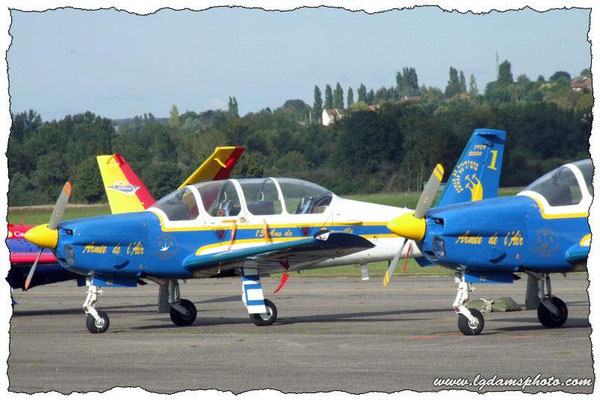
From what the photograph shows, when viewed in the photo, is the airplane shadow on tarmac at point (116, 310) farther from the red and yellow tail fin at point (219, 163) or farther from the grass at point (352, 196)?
the grass at point (352, 196)

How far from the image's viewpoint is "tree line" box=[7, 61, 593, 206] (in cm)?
4091

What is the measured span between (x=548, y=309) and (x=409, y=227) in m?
2.40

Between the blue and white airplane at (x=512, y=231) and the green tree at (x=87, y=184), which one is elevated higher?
the blue and white airplane at (x=512, y=231)

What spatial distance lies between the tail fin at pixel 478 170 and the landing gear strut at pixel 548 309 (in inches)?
235

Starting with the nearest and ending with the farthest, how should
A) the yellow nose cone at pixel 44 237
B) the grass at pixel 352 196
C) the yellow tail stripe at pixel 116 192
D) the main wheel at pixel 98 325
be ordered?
the yellow nose cone at pixel 44 237 < the main wheel at pixel 98 325 < the yellow tail stripe at pixel 116 192 < the grass at pixel 352 196

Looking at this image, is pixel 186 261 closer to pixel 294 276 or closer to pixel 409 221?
pixel 409 221

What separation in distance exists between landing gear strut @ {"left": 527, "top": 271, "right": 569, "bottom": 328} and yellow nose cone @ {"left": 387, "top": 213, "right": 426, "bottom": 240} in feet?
6.18

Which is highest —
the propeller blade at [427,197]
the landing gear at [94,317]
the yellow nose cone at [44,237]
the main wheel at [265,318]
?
the propeller blade at [427,197]

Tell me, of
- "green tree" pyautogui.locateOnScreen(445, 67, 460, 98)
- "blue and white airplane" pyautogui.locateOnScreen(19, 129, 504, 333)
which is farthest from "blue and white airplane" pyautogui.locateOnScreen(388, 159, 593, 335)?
"green tree" pyautogui.locateOnScreen(445, 67, 460, 98)

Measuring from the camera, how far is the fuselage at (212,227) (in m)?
14.7

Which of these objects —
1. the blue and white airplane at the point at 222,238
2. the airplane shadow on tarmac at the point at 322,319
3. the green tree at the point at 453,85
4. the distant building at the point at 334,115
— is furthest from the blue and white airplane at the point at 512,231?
the green tree at the point at 453,85

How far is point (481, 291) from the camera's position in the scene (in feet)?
66.5

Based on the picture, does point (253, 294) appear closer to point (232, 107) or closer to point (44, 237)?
point (44, 237)

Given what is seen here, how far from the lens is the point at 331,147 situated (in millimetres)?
59156
